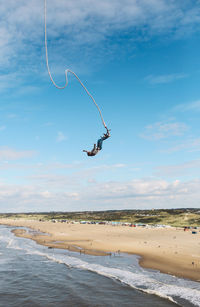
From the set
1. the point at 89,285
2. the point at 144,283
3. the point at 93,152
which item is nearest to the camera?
the point at 93,152

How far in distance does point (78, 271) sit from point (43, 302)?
9.85 metres

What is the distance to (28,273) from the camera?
3014 cm

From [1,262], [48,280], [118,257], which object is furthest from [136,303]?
[1,262]

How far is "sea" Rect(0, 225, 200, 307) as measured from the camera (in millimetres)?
21062

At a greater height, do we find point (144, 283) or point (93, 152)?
point (93, 152)

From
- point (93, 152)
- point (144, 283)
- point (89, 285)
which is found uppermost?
point (93, 152)

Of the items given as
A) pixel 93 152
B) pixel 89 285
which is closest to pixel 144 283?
pixel 89 285

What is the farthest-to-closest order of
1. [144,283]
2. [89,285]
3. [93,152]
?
[89,285], [144,283], [93,152]

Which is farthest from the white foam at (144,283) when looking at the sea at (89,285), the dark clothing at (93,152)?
the dark clothing at (93,152)

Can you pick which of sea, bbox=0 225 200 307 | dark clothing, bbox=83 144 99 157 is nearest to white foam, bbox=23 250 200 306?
sea, bbox=0 225 200 307

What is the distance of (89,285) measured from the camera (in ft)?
83.5

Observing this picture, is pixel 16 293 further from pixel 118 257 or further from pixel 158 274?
pixel 118 257

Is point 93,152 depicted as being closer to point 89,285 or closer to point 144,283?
point 89,285

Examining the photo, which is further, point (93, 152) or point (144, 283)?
point (144, 283)
